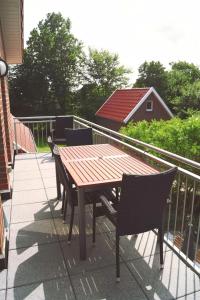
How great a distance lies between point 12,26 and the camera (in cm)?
594

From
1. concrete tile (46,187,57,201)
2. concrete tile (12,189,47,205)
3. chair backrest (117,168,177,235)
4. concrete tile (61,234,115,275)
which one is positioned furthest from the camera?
concrete tile (46,187,57,201)

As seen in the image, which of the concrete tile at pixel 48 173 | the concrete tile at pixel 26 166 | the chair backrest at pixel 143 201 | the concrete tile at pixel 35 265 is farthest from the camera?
the concrete tile at pixel 26 166

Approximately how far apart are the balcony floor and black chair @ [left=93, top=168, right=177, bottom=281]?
0.20m

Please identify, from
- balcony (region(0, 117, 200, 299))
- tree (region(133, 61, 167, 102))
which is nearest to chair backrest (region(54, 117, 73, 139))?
balcony (region(0, 117, 200, 299))

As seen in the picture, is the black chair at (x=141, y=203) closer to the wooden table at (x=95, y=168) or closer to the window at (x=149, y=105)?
the wooden table at (x=95, y=168)

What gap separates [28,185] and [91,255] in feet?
7.41

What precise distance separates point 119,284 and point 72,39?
89.5 ft

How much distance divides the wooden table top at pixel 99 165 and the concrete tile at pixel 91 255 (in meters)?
0.78

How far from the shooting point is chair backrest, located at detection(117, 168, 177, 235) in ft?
7.67

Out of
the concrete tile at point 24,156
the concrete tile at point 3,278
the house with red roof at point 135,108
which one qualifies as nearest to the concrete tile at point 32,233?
the concrete tile at point 3,278

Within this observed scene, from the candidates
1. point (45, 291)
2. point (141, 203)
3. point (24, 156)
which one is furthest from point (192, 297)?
point (24, 156)

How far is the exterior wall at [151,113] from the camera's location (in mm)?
19770

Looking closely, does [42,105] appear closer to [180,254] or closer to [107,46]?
[107,46]

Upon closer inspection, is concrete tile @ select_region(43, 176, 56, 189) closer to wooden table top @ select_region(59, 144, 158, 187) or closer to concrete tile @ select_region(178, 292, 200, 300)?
wooden table top @ select_region(59, 144, 158, 187)
